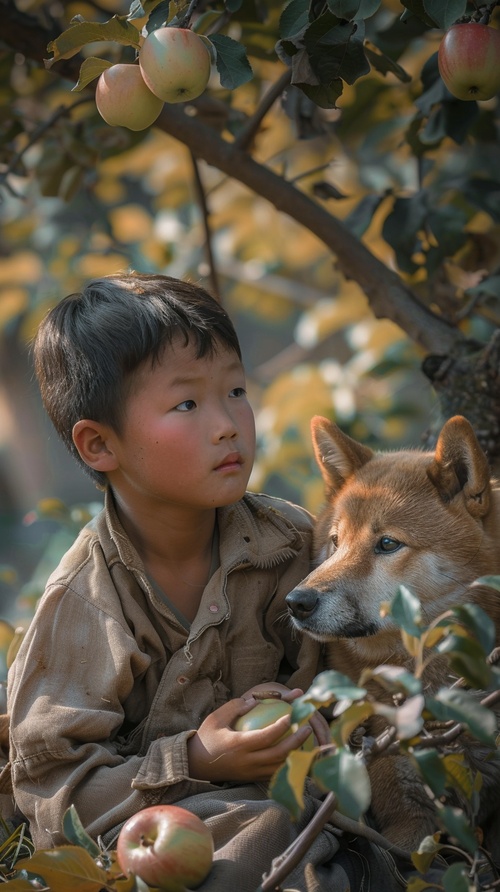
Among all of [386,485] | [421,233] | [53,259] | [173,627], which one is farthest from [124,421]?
[53,259]

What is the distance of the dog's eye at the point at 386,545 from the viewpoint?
224 cm

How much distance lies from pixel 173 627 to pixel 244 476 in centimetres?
35

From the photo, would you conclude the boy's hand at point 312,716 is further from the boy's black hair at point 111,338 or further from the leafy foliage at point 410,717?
the boy's black hair at point 111,338

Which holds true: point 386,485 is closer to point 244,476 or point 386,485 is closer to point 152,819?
point 244,476

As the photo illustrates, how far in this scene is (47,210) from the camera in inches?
187

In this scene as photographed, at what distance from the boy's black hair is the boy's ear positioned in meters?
0.03

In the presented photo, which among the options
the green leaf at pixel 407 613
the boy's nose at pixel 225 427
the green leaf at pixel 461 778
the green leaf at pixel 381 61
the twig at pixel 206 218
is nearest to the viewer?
the green leaf at pixel 407 613

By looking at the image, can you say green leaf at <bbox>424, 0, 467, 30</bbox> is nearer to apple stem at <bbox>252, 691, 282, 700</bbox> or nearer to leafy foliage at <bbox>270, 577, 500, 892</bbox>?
leafy foliage at <bbox>270, 577, 500, 892</bbox>

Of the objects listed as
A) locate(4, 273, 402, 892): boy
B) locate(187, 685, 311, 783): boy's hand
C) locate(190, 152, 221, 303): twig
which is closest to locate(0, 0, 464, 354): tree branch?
locate(190, 152, 221, 303): twig

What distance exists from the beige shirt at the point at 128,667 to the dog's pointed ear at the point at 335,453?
19cm

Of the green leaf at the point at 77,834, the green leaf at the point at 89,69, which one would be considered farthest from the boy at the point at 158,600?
the green leaf at the point at 89,69

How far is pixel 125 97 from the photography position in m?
1.95

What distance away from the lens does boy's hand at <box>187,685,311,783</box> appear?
6.07 feet

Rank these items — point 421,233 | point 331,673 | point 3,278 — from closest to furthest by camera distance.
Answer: point 331,673 < point 421,233 < point 3,278
